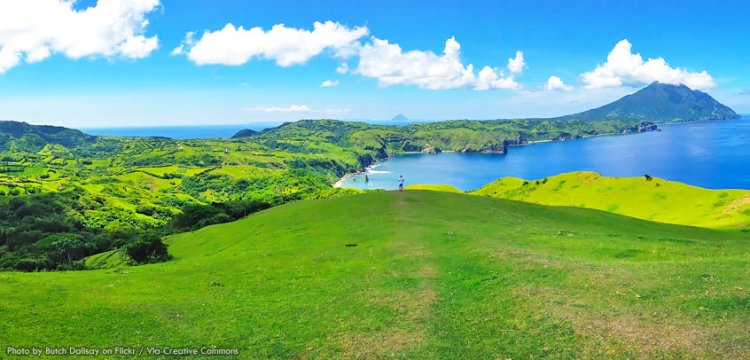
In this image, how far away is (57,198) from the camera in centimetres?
19525

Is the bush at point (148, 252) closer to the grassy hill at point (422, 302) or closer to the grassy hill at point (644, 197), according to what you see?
the grassy hill at point (422, 302)

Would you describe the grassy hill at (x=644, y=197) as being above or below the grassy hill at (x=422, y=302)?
below

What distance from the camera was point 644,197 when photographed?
10619cm

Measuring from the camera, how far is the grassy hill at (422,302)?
55.7ft

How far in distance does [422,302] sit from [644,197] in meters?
105

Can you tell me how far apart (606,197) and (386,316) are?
110969mm

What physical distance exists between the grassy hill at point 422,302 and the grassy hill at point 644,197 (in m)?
54.9

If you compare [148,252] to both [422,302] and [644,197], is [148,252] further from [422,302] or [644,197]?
[644,197]

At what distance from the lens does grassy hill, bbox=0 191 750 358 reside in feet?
55.7

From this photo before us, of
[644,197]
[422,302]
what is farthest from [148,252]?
[644,197]

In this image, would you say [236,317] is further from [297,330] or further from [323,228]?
[323,228]

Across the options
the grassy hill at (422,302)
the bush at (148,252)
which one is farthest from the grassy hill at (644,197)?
the bush at (148,252)

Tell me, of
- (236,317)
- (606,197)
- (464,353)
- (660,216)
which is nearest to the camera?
(464,353)

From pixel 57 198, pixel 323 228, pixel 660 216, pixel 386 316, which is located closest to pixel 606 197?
pixel 660 216
